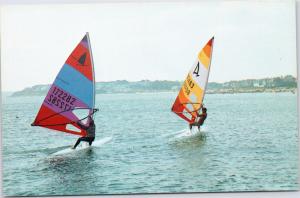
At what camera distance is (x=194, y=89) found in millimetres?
4004

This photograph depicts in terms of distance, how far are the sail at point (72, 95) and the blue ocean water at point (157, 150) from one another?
0.19 feet

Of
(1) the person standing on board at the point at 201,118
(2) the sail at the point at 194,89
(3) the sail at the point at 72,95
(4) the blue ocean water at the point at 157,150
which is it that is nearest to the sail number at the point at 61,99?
(3) the sail at the point at 72,95

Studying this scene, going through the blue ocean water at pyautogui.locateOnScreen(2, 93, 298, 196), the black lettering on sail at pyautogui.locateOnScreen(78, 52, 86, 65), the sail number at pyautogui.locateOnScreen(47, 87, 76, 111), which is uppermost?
the black lettering on sail at pyautogui.locateOnScreen(78, 52, 86, 65)

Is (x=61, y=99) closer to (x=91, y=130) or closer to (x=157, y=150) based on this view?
(x=91, y=130)

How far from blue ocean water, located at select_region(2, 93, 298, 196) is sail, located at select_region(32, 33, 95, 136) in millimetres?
58

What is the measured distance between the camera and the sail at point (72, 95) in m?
3.96

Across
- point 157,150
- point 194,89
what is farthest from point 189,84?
point 157,150

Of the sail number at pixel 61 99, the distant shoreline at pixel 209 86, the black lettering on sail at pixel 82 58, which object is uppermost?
the black lettering on sail at pixel 82 58

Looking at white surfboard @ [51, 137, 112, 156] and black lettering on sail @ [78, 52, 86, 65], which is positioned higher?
black lettering on sail @ [78, 52, 86, 65]

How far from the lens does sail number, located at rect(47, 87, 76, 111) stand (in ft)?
13.0

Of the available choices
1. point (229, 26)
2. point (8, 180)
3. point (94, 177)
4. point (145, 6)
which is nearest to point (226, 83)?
point (229, 26)

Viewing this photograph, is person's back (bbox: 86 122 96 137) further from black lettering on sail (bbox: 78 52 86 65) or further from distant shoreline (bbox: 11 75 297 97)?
black lettering on sail (bbox: 78 52 86 65)

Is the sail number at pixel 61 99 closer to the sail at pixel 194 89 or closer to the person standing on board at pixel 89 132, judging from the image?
the person standing on board at pixel 89 132

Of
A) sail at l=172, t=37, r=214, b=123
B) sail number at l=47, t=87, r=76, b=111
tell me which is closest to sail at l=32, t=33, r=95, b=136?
sail number at l=47, t=87, r=76, b=111
